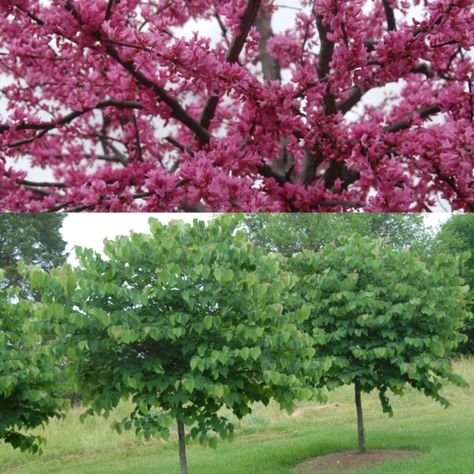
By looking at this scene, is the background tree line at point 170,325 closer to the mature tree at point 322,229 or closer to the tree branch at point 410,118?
the mature tree at point 322,229

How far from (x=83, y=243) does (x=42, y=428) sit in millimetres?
945

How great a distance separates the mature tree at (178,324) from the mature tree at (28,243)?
0.11 meters

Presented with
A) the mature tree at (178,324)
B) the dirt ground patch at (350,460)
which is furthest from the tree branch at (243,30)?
the dirt ground patch at (350,460)

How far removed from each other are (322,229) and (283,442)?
1.15 m

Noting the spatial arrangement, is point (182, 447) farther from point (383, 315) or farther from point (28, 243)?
point (383, 315)

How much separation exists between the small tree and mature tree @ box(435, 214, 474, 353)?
6 cm

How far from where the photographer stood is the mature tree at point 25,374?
138 inches

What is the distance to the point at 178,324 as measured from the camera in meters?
3.42

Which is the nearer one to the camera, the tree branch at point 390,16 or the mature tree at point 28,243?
the mature tree at point 28,243

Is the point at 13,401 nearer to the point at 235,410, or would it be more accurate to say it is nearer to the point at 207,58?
the point at 235,410

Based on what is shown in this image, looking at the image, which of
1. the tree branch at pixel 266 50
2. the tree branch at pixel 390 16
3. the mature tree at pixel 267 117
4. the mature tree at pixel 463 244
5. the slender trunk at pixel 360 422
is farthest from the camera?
the tree branch at pixel 266 50

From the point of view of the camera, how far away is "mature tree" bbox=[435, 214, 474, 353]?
3728mm

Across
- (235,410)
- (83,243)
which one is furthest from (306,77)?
(235,410)

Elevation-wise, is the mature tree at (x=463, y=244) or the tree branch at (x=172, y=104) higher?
the tree branch at (x=172, y=104)
